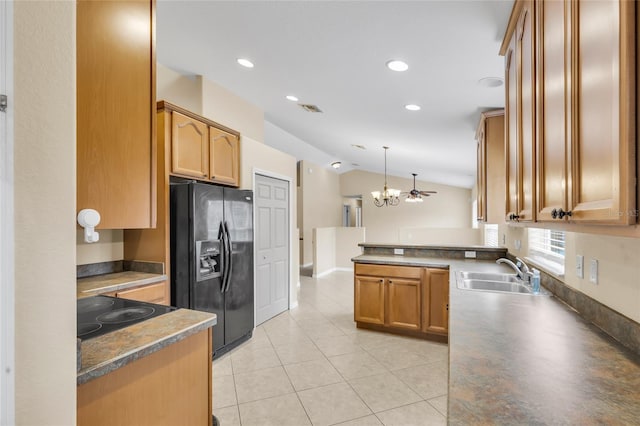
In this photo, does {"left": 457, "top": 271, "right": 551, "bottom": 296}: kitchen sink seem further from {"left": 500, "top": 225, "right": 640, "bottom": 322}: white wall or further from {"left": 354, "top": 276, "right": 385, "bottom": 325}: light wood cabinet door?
{"left": 354, "top": 276, "right": 385, "bottom": 325}: light wood cabinet door

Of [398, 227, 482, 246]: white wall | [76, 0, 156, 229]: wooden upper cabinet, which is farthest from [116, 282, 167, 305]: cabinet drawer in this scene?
[398, 227, 482, 246]: white wall

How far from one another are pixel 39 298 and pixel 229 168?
2.93 metres

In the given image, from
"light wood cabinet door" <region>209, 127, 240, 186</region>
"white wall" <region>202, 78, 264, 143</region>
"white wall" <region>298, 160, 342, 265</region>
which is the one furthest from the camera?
"white wall" <region>298, 160, 342, 265</region>

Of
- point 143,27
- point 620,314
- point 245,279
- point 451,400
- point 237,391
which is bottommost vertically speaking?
point 237,391

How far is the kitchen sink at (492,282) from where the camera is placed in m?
2.40

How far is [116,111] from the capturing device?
4.32ft

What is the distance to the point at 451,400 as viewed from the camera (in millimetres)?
880

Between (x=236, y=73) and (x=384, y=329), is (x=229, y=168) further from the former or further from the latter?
(x=384, y=329)

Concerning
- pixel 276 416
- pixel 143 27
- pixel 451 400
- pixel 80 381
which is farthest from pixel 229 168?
pixel 451 400

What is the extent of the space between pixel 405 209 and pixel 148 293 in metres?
8.06

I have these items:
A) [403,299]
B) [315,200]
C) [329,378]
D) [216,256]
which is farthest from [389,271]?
[315,200]

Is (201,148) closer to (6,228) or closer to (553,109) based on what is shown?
(6,228)

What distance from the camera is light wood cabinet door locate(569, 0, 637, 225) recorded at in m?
0.61

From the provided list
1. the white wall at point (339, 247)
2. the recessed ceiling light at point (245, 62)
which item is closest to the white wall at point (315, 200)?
the white wall at point (339, 247)
